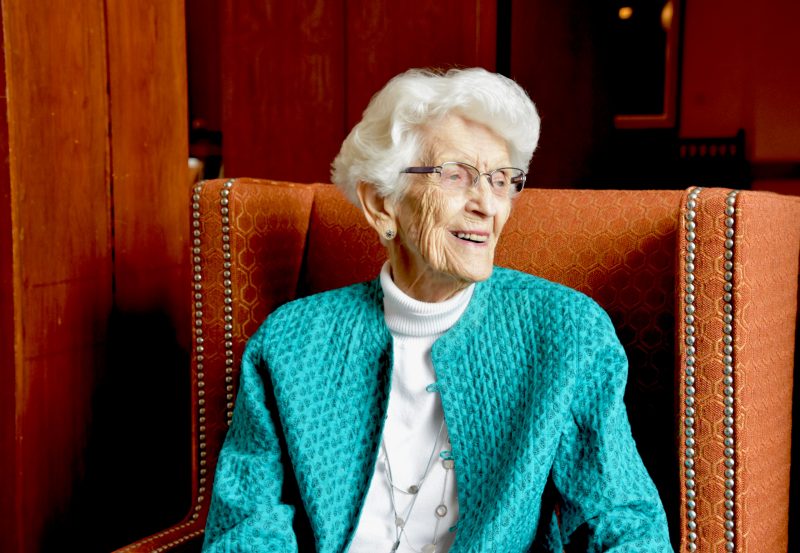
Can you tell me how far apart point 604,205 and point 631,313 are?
0.66 feet

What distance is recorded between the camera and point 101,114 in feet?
6.19

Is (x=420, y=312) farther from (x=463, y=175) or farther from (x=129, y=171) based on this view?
(x=129, y=171)

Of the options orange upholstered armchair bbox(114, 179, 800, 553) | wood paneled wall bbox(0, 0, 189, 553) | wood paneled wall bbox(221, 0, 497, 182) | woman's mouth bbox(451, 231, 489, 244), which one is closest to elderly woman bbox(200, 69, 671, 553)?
woman's mouth bbox(451, 231, 489, 244)

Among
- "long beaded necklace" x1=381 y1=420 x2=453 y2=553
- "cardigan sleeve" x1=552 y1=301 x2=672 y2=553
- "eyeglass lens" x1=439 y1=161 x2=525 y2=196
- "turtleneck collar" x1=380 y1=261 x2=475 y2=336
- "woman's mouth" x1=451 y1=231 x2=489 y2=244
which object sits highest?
"eyeglass lens" x1=439 y1=161 x2=525 y2=196

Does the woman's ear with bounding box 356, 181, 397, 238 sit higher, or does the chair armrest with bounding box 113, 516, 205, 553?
the woman's ear with bounding box 356, 181, 397, 238

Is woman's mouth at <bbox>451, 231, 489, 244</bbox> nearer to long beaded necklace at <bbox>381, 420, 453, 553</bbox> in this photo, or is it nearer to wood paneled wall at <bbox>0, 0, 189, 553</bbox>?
long beaded necklace at <bbox>381, 420, 453, 553</bbox>

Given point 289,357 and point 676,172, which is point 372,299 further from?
point 676,172

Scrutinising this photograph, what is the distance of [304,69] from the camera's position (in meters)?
3.04

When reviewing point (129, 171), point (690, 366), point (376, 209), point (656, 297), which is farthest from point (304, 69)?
point (690, 366)

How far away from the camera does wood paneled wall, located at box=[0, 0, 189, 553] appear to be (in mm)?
1689

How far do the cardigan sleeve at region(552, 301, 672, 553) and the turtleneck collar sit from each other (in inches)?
8.3

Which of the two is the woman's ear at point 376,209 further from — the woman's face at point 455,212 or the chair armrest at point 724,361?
the chair armrest at point 724,361

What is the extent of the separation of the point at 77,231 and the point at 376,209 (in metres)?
0.80

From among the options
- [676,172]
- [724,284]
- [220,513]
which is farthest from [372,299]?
[676,172]
